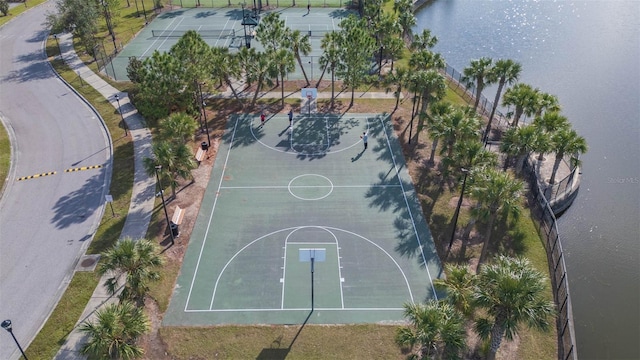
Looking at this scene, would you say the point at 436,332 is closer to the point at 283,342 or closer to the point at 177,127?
the point at 283,342

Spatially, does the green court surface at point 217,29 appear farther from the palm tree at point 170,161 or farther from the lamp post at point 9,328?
the lamp post at point 9,328

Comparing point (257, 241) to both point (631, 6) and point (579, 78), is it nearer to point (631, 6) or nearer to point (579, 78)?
point (579, 78)

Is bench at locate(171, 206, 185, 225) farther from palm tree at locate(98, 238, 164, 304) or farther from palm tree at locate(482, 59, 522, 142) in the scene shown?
palm tree at locate(482, 59, 522, 142)

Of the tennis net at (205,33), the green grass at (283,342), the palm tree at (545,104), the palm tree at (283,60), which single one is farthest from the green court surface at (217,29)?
the green grass at (283,342)

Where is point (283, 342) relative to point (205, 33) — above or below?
below

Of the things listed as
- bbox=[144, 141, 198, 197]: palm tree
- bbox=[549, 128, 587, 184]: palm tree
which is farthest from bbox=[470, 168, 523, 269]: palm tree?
bbox=[144, 141, 198, 197]: palm tree

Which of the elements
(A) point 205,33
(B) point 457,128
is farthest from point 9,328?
(A) point 205,33
